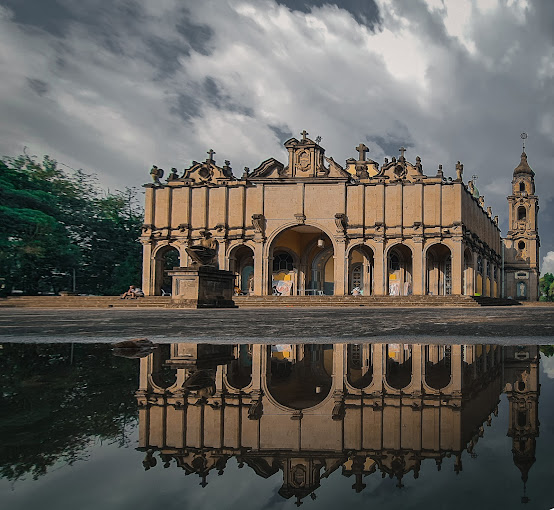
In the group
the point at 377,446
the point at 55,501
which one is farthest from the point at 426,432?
the point at 55,501

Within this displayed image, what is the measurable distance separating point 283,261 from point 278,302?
13564 mm

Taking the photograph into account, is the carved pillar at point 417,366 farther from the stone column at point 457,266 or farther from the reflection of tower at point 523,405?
the stone column at point 457,266

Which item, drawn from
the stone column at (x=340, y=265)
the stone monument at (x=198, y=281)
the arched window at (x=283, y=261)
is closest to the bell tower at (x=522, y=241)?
the arched window at (x=283, y=261)

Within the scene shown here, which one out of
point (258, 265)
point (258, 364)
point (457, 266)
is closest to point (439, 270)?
point (457, 266)

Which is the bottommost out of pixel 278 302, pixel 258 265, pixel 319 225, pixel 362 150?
pixel 278 302

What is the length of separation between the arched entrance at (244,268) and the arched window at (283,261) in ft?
7.03

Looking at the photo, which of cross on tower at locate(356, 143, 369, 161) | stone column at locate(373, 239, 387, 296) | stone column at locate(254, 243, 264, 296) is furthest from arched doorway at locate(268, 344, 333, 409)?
cross on tower at locate(356, 143, 369, 161)

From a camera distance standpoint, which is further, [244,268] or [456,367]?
[244,268]

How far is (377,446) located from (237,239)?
35501mm

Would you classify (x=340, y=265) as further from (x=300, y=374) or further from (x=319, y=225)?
(x=300, y=374)

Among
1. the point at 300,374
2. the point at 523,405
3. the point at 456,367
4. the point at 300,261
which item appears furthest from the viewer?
the point at 300,261

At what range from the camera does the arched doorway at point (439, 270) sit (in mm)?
37875

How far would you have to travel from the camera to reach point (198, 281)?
1872 cm

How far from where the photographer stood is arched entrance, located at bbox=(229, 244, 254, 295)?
39594 mm
